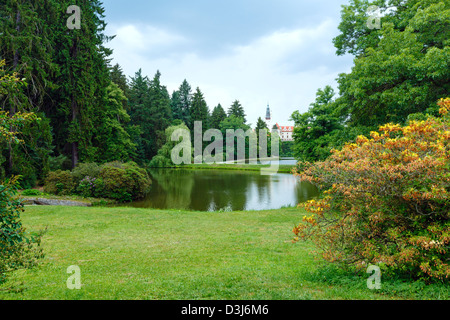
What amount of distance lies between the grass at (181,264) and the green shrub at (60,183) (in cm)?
651

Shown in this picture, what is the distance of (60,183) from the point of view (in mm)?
16469

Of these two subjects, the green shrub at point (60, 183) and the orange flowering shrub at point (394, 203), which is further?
the green shrub at point (60, 183)

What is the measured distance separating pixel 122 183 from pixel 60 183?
3455 mm

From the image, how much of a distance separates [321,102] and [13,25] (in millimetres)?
25122

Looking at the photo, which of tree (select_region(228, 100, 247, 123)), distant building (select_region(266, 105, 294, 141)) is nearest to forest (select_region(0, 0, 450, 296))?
tree (select_region(228, 100, 247, 123))

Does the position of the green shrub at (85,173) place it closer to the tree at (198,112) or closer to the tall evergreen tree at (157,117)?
the tall evergreen tree at (157,117)

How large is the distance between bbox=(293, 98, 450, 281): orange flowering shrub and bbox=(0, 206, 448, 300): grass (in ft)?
1.22

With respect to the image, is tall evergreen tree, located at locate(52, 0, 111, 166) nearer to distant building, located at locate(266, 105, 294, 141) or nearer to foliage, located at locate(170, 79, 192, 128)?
foliage, located at locate(170, 79, 192, 128)

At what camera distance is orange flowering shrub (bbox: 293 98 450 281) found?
331cm

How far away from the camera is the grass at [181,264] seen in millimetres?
3578

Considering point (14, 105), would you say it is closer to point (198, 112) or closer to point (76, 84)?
point (76, 84)

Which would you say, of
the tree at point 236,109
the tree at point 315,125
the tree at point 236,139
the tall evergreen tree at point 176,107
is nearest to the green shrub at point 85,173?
the tree at point 315,125
